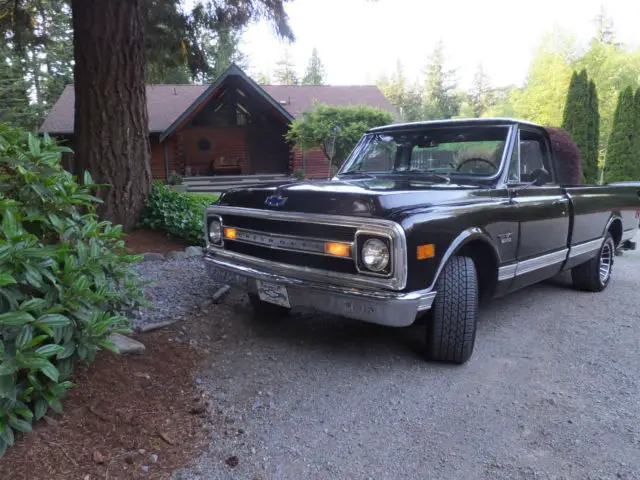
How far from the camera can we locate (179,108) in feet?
73.8

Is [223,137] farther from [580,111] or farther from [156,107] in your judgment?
[580,111]

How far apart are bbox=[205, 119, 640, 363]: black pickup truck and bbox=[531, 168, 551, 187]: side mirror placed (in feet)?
0.12

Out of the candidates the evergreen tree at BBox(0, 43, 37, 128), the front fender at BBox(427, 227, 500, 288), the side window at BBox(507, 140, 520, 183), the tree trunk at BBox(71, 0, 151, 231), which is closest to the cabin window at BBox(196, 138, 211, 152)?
the evergreen tree at BBox(0, 43, 37, 128)

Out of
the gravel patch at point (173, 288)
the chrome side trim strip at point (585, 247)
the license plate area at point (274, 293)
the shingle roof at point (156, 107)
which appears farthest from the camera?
the shingle roof at point (156, 107)

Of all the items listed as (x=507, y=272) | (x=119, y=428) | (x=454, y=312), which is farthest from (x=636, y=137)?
(x=119, y=428)

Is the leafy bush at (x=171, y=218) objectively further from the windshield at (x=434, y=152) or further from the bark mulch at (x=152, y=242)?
the windshield at (x=434, y=152)

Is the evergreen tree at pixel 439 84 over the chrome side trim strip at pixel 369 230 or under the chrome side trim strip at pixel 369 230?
over

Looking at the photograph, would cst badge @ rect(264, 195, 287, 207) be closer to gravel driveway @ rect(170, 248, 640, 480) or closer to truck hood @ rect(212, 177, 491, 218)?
truck hood @ rect(212, 177, 491, 218)

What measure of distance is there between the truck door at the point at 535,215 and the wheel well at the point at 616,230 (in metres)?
1.62

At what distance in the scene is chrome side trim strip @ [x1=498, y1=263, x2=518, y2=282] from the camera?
3.79 metres

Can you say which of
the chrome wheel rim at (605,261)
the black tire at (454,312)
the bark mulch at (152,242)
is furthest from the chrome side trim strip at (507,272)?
the bark mulch at (152,242)

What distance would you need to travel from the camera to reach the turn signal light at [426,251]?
2.95 m

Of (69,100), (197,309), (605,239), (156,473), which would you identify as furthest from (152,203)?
(69,100)

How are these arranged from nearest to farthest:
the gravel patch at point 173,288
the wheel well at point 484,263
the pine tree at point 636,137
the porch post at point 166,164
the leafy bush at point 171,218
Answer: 1. the wheel well at point 484,263
2. the gravel patch at point 173,288
3. the leafy bush at point 171,218
4. the pine tree at point 636,137
5. the porch post at point 166,164
